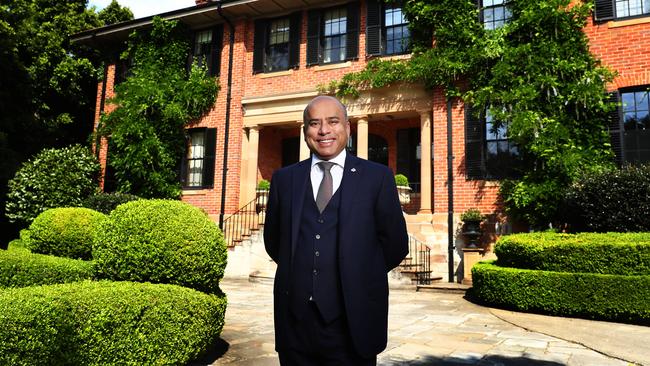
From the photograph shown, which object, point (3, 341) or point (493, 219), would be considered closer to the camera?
point (3, 341)

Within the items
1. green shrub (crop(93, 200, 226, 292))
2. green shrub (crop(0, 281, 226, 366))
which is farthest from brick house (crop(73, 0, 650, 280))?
green shrub (crop(0, 281, 226, 366))

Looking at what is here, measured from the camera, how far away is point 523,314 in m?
7.70

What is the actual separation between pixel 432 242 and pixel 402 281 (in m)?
1.48

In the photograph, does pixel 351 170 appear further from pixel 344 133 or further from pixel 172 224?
pixel 172 224

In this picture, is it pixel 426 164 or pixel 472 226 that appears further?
pixel 426 164

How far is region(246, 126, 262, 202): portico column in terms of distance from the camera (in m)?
14.4

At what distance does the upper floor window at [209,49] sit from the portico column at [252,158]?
2.50 meters

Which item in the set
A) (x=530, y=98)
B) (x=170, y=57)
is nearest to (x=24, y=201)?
(x=170, y=57)

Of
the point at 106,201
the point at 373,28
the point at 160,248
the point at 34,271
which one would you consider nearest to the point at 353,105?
the point at 373,28

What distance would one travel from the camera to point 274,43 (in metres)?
14.9

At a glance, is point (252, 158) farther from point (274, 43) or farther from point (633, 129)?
point (633, 129)

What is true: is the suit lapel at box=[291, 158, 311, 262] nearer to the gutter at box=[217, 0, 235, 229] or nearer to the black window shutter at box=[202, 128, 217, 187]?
the gutter at box=[217, 0, 235, 229]

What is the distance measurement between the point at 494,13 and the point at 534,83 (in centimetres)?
243

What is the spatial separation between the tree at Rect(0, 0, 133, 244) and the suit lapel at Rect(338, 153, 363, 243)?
1679 centimetres
